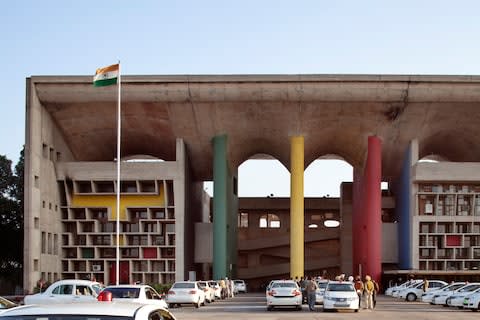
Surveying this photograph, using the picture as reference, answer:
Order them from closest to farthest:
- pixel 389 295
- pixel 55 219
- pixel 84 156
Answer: pixel 389 295 < pixel 55 219 < pixel 84 156

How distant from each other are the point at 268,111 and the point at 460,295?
2342 centimetres

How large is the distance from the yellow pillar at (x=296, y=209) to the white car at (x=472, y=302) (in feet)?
71.6

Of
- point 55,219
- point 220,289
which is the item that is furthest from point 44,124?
point 220,289

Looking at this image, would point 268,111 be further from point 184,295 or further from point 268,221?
point 268,221

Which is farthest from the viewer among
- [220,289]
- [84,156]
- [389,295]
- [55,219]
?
[84,156]

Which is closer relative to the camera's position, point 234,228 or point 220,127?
point 220,127

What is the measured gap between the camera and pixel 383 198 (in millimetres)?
65562

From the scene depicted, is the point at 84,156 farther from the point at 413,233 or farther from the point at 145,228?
the point at 413,233

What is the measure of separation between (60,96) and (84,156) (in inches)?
345

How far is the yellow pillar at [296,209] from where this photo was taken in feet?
182

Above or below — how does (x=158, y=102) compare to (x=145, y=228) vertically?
above

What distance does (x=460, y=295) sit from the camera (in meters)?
35.2

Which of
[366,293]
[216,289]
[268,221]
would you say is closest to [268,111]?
[216,289]

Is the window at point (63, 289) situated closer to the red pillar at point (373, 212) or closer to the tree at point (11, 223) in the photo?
the red pillar at point (373, 212)
